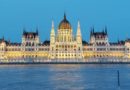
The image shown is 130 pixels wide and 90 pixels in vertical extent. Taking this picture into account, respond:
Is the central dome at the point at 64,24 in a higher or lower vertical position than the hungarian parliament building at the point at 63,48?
higher

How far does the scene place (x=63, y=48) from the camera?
565ft

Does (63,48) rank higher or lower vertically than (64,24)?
lower

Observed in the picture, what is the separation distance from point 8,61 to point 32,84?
107476mm

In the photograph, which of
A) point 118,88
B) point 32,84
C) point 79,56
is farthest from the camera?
point 79,56

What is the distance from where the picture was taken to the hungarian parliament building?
171 meters

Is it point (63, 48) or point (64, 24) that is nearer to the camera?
point (63, 48)

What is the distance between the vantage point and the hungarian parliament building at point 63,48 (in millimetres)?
171250

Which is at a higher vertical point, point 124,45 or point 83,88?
point 124,45

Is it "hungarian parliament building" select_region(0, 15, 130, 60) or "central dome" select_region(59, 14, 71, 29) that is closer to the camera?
"hungarian parliament building" select_region(0, 15, 130, 60)

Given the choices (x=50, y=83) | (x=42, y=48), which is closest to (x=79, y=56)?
(x=42, y=48)

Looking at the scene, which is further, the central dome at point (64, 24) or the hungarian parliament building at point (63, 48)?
the central dome at point (64, 24)

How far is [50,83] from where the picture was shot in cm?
6806

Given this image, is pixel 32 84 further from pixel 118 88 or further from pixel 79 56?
pixel 79 56

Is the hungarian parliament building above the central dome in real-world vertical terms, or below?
below
